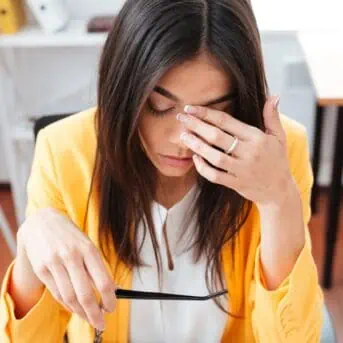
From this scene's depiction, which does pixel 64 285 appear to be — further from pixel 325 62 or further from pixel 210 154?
pixel 325 62

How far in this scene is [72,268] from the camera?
29.1 inches

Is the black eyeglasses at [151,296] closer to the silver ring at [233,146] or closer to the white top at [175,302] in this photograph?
the white top at [175,302]

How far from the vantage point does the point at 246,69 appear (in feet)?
2.74

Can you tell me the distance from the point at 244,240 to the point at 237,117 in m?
0.27

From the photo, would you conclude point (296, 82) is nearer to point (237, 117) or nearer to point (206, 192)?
point (206, 192)

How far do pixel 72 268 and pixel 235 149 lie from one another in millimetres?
237

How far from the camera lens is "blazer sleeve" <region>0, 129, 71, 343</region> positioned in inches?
36.8

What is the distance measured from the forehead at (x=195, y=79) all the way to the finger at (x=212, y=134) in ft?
0.14

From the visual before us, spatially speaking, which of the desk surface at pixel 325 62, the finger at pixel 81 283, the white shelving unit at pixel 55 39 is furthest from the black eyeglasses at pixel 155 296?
the white shelving unit at pixel 55 39

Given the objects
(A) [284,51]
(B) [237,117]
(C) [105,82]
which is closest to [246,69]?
(B) [237,117]

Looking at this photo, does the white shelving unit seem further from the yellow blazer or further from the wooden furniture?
the yellow blazer

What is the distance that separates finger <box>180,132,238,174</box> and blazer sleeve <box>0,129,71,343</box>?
0.97 ft

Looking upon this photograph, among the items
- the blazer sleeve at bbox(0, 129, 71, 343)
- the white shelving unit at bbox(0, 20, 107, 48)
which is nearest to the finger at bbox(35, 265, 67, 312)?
the blazer sleeve at bbox(0, 129, 71, 343)

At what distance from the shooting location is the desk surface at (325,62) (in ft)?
5.14
